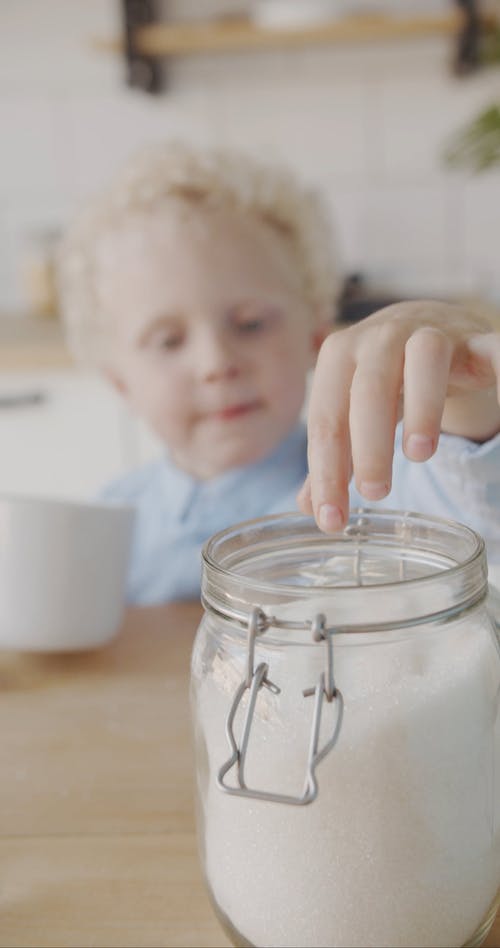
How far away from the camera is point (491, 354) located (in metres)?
0.36

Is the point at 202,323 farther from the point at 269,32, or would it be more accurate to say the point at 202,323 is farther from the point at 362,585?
the point at 269,32

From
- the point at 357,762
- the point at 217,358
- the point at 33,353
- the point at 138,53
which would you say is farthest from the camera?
the point at 138,53

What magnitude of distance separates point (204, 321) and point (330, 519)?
2.15ft

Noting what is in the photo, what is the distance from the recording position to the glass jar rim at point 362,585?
29 cm

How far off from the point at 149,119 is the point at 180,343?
4.07 feet

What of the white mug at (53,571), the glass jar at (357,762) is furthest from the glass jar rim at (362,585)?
the white mug at (53,571)

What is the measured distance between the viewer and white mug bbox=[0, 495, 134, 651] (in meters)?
0.60

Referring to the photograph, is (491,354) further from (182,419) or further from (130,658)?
(182,419)

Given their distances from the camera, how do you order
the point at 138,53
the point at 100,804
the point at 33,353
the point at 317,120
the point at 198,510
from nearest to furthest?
the point at 100,804
the point at 198,510
the point at 33,353
the point at 138,53
the point at 317,120

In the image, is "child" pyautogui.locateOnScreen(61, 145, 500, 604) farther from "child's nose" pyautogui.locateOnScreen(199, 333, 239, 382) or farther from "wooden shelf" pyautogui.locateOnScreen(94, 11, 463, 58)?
"wooden shelf" pyautogui.locateOnScreen(94, 11, 463, 58)

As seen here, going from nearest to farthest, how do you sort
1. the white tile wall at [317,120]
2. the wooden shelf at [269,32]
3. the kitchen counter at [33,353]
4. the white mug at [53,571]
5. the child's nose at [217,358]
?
the white mug at [53,571], the child's nose at [217,358], the kitchen counter at [33,353], the wooden shelf at [269,32], the white tile wall at [317,120]

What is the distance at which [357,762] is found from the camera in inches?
11.0

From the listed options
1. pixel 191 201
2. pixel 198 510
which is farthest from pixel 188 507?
pixel 191 201

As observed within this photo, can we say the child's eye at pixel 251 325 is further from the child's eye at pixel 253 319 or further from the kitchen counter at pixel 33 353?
the kitchen counter at pixel 33 353
